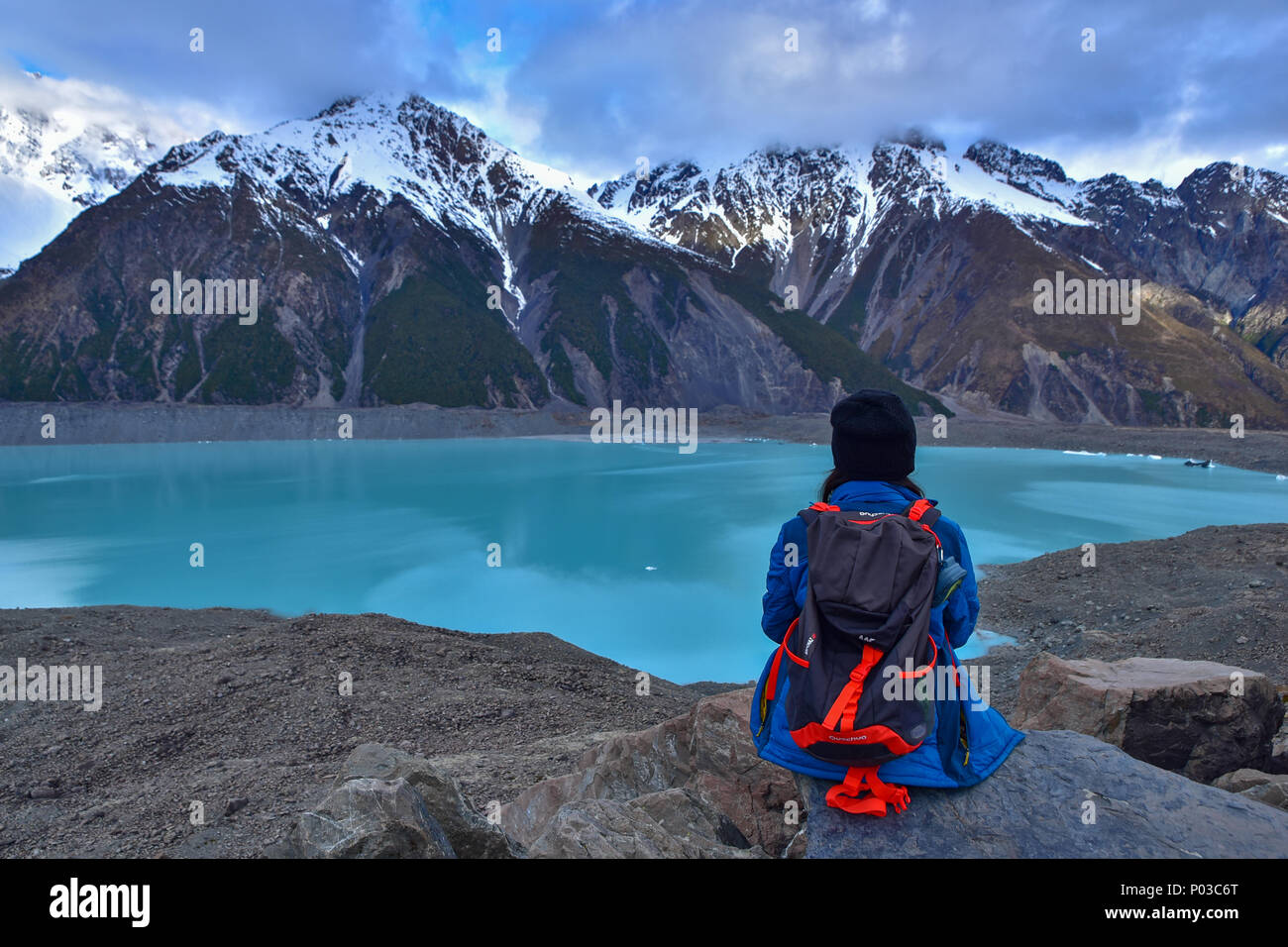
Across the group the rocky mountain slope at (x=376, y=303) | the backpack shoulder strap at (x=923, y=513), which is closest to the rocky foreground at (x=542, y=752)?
the backpack shoulder strap at (x=923, y=513)

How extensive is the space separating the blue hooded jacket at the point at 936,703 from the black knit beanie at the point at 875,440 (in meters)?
0.05

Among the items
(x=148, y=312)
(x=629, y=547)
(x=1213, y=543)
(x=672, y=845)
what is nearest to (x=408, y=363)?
(x=148, y=312)

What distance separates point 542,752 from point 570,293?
12133 centimetres

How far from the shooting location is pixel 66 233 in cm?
10225

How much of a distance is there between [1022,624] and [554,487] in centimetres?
2635

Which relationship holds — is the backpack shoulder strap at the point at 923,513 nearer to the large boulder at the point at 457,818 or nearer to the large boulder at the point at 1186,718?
the large boulder at the point at 457,818

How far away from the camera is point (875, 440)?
2.90 meters

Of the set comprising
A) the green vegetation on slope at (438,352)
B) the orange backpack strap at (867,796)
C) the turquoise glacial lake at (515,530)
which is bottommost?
the turquoise glacial lake at (515,530)

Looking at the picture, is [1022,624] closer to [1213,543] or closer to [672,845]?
[1213,543]

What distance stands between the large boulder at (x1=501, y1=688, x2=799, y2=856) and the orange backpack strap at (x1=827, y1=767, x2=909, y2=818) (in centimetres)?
92

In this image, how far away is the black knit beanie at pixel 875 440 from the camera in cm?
289

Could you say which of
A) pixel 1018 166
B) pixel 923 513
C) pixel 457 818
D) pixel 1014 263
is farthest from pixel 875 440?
pixel 1018 166

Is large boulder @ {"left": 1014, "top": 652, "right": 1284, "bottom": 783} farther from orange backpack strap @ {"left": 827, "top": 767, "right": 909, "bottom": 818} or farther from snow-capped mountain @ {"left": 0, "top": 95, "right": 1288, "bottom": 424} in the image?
snow-capped mountain @ {"left": 0, "top": 95, "right": 1288, "bottom": 424}

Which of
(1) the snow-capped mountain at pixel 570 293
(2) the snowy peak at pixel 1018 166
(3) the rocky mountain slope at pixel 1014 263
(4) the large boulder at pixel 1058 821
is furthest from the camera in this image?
(2) the snowy peak at pixel 1018 166
